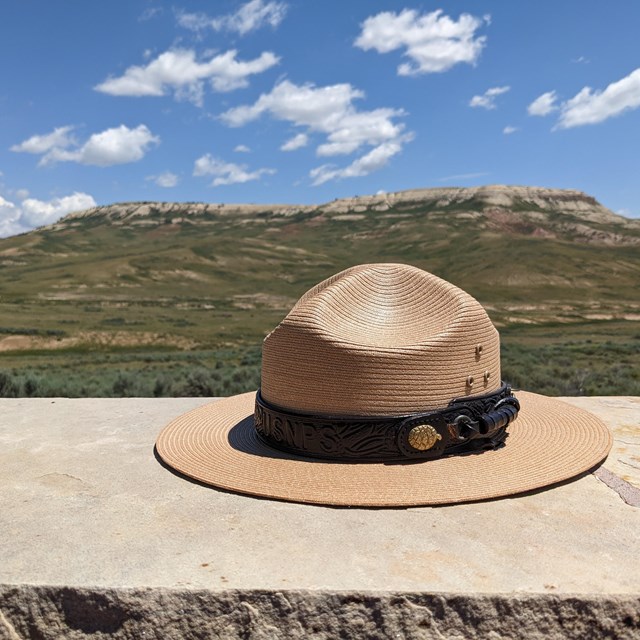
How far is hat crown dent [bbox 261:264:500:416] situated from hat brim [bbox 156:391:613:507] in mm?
537

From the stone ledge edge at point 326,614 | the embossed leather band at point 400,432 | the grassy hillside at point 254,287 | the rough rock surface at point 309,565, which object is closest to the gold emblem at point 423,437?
the embossed leather band at point 400,432

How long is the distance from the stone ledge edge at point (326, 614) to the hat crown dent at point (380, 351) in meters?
2.14

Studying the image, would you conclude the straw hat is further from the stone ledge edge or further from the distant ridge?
the distant ridge

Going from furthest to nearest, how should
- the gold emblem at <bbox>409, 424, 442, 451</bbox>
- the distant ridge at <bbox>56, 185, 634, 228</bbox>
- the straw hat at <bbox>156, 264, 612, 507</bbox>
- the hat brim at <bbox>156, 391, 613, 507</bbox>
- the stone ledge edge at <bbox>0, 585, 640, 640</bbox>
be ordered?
the distant ridge at <bbox>56, 185, 634, 228</bbox> → the gold emblem at <bbox>409, 424, 442, 451</bbox> → the straw hat at <bbox>156, 264, 612, 507</bbox> → the hat brim at <bbox>156, 391, 613, 507</bbox> → the stone ledge edge at <bbox>0, 585, 640, 640</bbox>

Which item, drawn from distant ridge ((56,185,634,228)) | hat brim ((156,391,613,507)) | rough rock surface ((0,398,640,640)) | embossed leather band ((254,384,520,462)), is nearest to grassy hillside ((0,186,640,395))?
distant ridge ((56,185,634,228))

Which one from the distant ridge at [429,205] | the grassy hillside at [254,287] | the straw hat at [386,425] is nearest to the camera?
the straw hat at [386,425]

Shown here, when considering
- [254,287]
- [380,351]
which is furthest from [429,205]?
[380,351]

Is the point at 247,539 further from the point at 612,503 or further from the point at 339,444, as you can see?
the point at 612,503

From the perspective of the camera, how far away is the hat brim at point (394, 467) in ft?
14.5

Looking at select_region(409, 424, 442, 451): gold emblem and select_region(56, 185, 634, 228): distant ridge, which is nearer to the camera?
select_region(409, 424, 442, 451): gold emblem

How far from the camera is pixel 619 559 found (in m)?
3.42

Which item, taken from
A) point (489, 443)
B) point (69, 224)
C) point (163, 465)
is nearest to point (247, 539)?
point (163, 465)

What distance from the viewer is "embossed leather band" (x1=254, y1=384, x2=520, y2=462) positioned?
16.5ft

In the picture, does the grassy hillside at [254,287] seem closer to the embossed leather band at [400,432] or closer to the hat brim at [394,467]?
the hat brim at [394,467]
